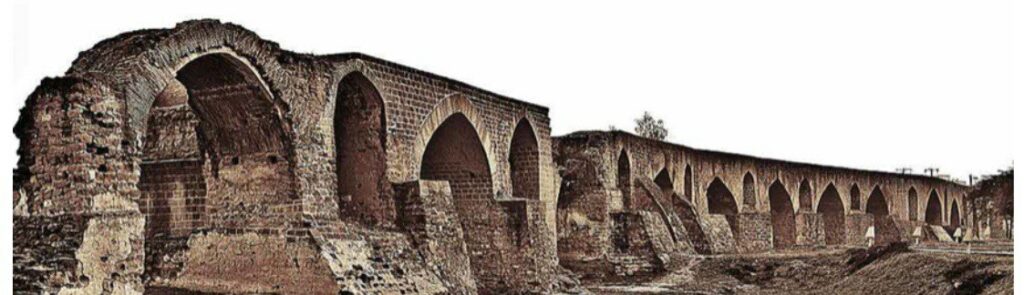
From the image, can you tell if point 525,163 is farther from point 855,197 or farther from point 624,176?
point 855,197

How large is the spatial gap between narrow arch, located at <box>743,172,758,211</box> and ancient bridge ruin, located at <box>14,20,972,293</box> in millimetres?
8684

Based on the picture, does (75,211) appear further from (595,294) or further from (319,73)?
(595,294)

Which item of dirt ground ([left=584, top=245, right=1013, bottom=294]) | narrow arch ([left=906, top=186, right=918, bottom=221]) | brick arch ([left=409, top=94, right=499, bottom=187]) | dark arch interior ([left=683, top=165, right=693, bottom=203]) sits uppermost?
brick arch ([left=409, top=94, right=499, bottom=187])

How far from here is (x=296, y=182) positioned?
11.9 m

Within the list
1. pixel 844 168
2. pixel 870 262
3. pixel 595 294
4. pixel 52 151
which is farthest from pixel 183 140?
pixel 844 168

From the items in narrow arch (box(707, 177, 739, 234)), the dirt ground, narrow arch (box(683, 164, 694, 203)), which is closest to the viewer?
the dirt ground

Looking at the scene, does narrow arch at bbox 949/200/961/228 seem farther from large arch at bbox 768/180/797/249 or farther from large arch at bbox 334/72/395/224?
large arch at bbox 334/72/395/224

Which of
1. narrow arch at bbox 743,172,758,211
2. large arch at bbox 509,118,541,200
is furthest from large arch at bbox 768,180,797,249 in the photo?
large arch at bbox 509,118,541,200

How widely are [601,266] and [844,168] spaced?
18.4 metres

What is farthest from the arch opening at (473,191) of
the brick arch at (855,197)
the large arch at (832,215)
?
the brick arch at (855,197)

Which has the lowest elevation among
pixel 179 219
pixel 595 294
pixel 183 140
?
pixel 595 294

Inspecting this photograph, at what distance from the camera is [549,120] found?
19875mm

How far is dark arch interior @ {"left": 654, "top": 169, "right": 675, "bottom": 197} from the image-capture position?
26.2 metres

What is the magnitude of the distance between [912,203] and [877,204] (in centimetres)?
315
